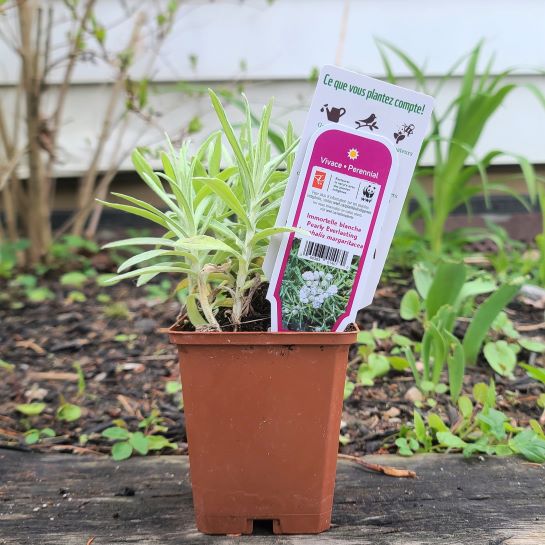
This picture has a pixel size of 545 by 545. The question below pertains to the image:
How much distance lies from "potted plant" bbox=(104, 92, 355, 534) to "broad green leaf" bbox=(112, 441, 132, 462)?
0.30 m

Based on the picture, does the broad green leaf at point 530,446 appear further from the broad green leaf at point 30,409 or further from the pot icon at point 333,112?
the broad green leaf at point 30,409

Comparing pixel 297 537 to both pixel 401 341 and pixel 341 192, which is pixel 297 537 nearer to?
pixel 341 192

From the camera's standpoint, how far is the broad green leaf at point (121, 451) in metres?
1.21

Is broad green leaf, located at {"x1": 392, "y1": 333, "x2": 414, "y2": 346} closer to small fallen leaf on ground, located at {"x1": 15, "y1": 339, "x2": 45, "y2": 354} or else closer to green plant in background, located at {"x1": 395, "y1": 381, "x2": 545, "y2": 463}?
green plant in background, located at {"x1": 395, "y1": 381, "x2": 545, "y2": 463}

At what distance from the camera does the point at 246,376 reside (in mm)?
907

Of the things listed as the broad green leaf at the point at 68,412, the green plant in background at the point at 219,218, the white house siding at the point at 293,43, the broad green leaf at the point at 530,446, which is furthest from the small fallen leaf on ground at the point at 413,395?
the white house siding at the point at 293,43

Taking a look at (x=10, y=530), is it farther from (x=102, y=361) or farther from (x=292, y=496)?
(x=102, y=361)

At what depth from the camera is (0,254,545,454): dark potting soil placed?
52.9 inches

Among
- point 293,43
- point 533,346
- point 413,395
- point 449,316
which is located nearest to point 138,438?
point 413,395

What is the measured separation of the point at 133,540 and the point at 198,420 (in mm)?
220

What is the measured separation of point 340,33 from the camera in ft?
8.68

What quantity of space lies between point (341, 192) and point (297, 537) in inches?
21.0

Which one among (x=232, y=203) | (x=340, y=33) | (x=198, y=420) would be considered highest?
(x=340, y=33)

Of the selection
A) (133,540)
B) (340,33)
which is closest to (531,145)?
(340,33)
